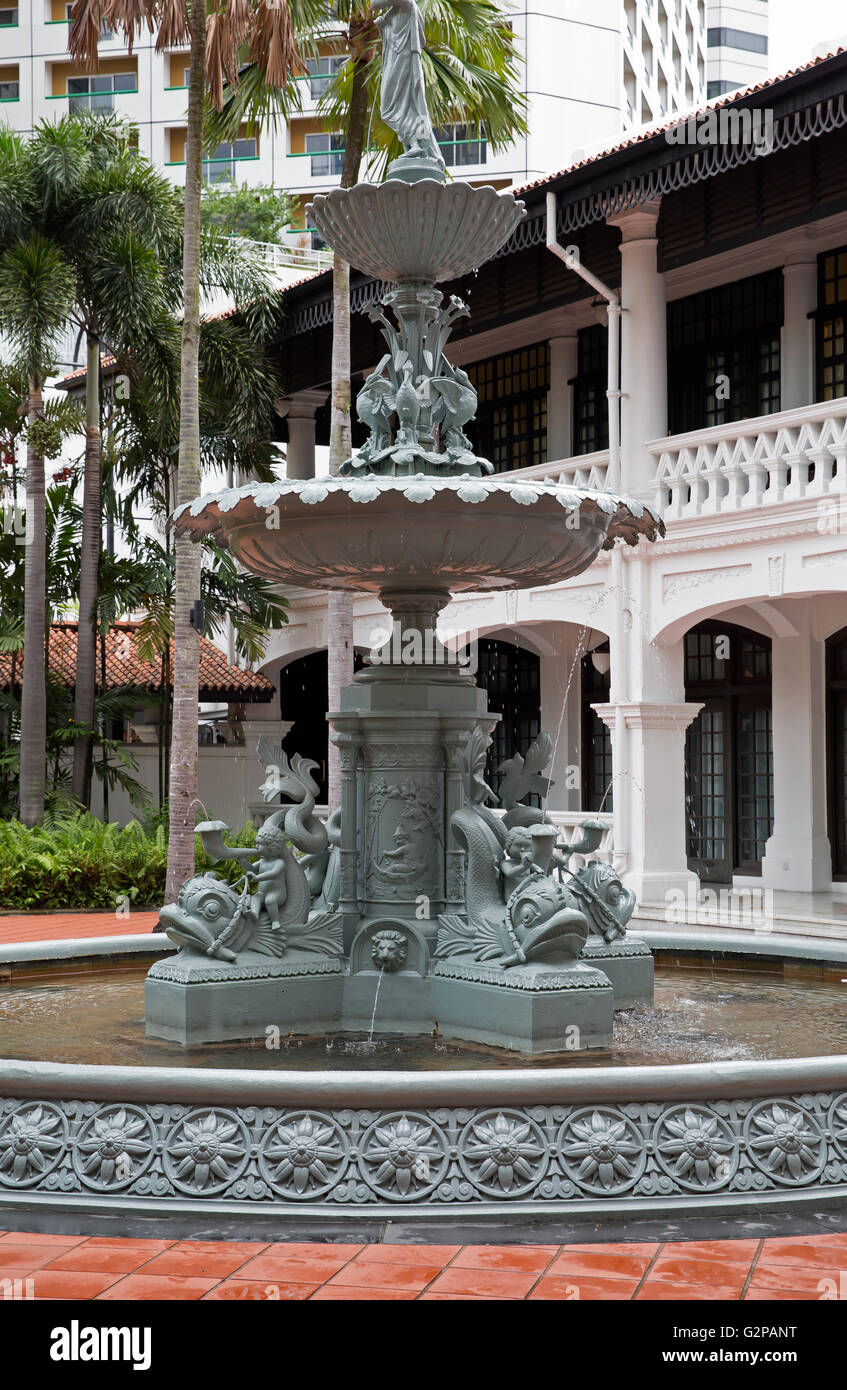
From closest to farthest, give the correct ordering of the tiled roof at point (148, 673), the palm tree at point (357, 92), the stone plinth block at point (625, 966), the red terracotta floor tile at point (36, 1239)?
1. the red terracotta floor tile at point (36, 1239)
2. the stone plinth block at point (625, 966)
3. the palm tree at point (357, 92)
4. the tiled roof at point (148, 673)

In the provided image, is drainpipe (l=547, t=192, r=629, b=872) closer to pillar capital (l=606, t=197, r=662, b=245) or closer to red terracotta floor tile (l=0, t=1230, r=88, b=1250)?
pillar capital (l=606, t=197, r=662, b=245)

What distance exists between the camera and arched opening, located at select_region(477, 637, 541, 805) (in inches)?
888

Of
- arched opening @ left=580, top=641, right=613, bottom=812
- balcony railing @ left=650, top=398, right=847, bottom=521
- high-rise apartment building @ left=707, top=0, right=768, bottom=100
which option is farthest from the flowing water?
high-rise apartment building @ left=707, top=0, right=768, bottom=100

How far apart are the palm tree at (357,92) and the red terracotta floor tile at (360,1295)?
1239 cm

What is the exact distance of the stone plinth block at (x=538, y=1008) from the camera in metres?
5.77

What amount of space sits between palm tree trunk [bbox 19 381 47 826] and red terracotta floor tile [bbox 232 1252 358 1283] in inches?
598

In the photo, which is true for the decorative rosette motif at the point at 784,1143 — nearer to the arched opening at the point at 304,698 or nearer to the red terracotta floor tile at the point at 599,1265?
the red terracotta floor tile at the point at 599,1265

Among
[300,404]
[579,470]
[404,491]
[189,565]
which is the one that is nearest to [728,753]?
[579,470]

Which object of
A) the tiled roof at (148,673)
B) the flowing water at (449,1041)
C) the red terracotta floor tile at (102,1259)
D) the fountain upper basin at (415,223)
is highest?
the fountain upper basin at (415,223)

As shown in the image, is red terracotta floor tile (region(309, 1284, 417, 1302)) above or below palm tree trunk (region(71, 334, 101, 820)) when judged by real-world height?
below

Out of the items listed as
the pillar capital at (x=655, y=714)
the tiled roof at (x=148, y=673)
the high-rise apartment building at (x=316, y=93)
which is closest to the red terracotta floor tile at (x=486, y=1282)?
the pillar capital at (x=655, y=714)

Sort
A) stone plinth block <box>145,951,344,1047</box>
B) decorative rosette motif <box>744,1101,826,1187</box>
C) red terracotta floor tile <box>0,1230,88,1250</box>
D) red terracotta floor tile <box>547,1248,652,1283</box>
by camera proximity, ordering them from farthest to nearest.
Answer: stone plinth block <box>145,951,344,1047</box> → decorative rosette motif <box>744,1101,826,1187</box> → red terracotta floor tile <box>0,1230,88,1250</box> → red terracotta floor tile <box>547,1248,652,1283</box>
